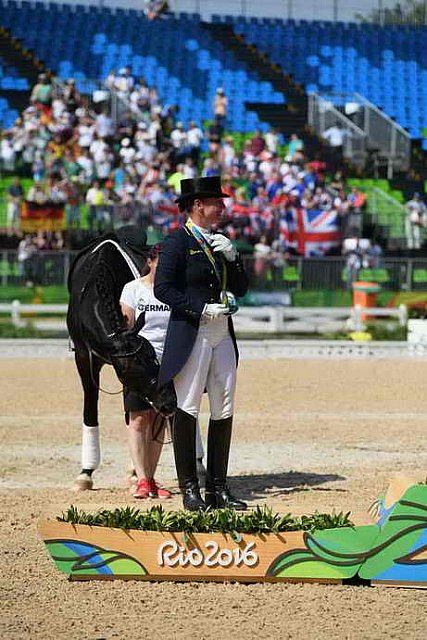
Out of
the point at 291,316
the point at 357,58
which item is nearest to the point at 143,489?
the point at 291,316

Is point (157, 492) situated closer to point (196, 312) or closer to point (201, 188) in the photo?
point (196, 312)

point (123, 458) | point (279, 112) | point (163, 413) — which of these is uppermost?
point (279, 112)

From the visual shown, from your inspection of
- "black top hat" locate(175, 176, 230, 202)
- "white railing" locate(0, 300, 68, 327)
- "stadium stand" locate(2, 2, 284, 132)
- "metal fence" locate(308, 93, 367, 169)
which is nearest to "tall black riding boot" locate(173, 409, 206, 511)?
"black top hat" locate(175, 176, 230, 202)

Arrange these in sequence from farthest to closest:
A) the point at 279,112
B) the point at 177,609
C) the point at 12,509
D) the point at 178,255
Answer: the point at 279,112
the point at 12,509
the point at 178,255
the point at 177,609

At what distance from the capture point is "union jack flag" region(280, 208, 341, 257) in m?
26.8

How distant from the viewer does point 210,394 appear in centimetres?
776

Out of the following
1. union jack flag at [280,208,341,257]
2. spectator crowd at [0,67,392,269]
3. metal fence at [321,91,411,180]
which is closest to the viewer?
spectator crowd at [0,67,392,269]

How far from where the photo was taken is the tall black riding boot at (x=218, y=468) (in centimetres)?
774

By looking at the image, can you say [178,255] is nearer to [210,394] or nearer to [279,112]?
[210,394]

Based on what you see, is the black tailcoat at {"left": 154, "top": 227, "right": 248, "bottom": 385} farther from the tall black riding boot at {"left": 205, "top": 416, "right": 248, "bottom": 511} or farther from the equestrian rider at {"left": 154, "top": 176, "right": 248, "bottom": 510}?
the tall black riding boot at {"left": 205, "top": 416, "right": 248, "bottom": 511}

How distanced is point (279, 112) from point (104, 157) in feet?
21.7

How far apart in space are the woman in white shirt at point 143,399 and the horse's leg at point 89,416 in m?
0.44

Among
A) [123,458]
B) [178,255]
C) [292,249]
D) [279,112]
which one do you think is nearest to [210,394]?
[178,255]

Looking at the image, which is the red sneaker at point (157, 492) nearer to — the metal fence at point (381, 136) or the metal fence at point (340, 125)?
the metal fence at point (340, 125)
